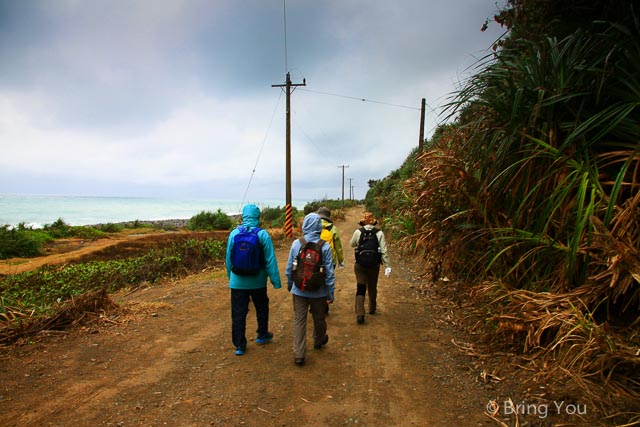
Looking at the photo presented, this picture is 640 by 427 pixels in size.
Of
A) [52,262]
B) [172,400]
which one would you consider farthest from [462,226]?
[52,262]

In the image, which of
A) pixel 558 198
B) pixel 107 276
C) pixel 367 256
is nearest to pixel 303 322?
pixel 367 256

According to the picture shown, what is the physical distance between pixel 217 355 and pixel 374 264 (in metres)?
2.61

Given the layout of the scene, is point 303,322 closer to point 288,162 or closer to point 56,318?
point 56,318

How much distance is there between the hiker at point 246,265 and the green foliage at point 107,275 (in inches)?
215

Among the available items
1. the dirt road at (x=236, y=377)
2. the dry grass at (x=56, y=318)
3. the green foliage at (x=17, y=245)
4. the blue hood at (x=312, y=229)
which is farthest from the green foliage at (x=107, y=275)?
the green foliage at (x=17, y=245)

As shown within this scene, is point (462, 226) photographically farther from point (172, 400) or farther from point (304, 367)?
point (172, 400)

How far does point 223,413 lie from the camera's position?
3.12 m

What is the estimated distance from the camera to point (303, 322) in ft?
13.7

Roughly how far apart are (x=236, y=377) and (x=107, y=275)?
7.94 m

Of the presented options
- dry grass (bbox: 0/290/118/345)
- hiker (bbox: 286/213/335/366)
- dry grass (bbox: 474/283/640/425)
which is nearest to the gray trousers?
hiker (bbox: 286/213/335/366)

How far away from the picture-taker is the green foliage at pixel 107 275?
8461 millimetres

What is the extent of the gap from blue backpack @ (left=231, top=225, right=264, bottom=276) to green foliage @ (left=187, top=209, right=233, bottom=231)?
24.0 meters

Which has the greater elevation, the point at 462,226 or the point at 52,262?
the point at 462,226

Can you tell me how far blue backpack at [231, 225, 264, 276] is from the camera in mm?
4223
